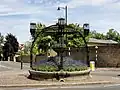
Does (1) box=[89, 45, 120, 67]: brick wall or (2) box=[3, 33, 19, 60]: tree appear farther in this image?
(2) box=[3, 33, 19, 60]: tree

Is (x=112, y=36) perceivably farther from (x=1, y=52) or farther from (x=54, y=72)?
(x=54, y=72)

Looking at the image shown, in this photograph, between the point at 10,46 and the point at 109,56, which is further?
the point at 10,46

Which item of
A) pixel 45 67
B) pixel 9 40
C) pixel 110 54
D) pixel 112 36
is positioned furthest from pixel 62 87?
pixel 112 36

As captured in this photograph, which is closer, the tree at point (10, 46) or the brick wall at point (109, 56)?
the brick wall at point (109, 56)

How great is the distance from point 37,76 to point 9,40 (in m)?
74.5

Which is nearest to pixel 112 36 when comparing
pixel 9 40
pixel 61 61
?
pixel 9 40

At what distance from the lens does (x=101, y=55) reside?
116 ft

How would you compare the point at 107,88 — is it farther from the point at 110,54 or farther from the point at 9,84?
the point at 110,54

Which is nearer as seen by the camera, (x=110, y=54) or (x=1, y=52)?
(x=110, y=54)

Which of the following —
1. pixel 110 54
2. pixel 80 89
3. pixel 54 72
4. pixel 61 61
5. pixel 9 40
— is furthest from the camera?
pixel 9 40

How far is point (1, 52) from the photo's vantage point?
331 feet

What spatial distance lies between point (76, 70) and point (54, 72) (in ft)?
4.88

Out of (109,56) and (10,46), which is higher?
(109,56)

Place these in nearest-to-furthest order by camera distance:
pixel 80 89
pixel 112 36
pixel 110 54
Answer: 1. pixel 80 89
2. pixel 110 54
3. pixel 112 36
